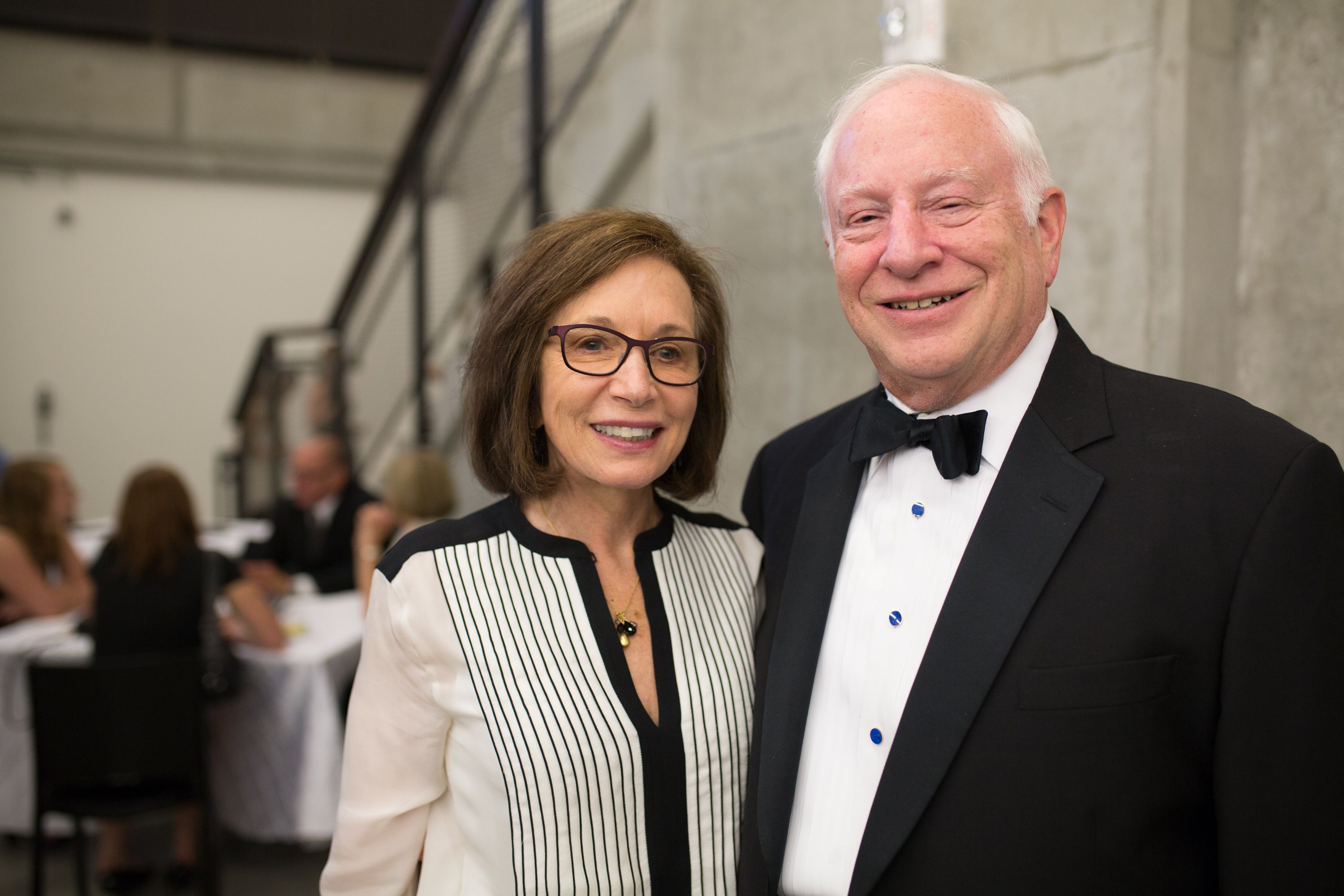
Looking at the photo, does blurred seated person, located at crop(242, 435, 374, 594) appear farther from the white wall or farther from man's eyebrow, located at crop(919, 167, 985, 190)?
the white wall

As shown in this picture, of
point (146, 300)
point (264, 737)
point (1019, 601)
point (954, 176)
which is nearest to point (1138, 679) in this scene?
point (1019, 601)

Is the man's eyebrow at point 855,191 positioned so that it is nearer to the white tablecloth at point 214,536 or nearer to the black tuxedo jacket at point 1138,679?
the black tuxedo jacket at point 1138,679

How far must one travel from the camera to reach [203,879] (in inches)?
127

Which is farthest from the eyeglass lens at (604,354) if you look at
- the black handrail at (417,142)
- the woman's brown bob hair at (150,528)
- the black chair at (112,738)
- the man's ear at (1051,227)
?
the black handrail at (417,142)

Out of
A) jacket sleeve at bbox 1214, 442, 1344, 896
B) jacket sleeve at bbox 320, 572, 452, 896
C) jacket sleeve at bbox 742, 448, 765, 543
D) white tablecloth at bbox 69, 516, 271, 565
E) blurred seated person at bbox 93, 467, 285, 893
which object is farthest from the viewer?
white tablecloth at bbox 69, 516, 271, 565

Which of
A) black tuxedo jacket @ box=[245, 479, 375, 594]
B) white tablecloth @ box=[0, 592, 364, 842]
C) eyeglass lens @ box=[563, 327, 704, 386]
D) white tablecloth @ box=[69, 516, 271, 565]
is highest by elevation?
eyeglass lens @ box=[563, 327, 704, 386]

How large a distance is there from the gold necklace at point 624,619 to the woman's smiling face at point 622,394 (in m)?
0.11

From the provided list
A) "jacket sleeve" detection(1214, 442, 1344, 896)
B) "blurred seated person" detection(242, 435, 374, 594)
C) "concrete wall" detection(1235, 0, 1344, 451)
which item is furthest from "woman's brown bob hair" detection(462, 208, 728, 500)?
"blurred seated person" detection(242, 435, 374, 594)

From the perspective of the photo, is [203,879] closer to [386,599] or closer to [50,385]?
[386,599]

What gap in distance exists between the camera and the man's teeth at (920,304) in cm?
125

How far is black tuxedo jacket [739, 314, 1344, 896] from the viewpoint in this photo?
1.05 m

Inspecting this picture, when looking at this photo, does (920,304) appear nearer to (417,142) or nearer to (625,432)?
(625,432)

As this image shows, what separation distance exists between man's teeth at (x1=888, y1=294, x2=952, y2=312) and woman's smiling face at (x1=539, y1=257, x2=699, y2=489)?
299mm

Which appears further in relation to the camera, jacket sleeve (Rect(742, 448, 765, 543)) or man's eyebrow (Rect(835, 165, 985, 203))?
jacket sleeve (Rect(742, 448, 765, 543))
